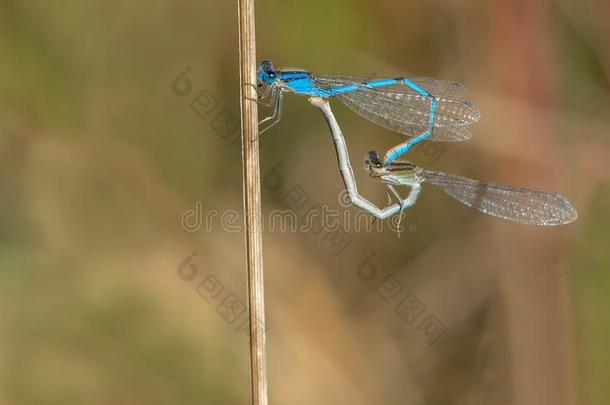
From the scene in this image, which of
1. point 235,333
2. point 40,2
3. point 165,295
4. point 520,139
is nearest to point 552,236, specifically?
point 520,139

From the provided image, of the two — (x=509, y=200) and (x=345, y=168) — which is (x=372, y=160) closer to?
(x=345, y=168)

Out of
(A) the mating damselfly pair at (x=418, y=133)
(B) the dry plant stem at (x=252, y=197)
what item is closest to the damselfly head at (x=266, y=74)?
(A) the mating damselfly pair at (x=418, y=133)

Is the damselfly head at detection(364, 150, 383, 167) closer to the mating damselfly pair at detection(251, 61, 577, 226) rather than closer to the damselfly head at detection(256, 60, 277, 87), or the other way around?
the mating damselfly pair at detection(251, 61, 577, 226)

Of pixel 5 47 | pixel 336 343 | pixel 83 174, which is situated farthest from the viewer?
pixel 336 343

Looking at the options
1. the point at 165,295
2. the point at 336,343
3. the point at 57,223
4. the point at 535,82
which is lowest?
the point at 336,343

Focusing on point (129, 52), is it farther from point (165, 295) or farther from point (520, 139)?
point (520, 139)

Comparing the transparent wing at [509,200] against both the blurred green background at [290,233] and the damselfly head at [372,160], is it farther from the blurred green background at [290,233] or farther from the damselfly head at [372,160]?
the blurred green background at [290,233]

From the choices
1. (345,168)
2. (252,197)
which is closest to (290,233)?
(345,168)
